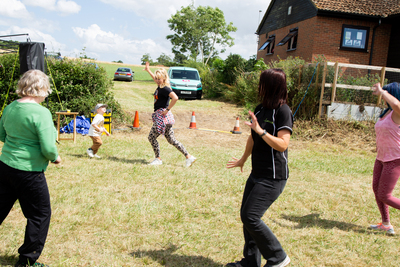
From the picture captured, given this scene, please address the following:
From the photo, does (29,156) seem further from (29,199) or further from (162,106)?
(162,106)

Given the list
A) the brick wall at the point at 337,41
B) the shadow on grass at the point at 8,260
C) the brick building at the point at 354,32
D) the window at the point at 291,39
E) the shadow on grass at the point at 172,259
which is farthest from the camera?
the window at the point at 291,39

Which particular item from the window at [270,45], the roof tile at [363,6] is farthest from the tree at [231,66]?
the window at [270,45]

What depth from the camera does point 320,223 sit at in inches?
166

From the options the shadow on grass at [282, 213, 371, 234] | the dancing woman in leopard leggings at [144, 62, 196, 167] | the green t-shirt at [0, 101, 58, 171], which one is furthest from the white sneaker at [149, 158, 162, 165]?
the green t-shirt at [0, 101, 58, 171]

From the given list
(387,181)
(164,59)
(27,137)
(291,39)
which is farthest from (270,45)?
(164,59)

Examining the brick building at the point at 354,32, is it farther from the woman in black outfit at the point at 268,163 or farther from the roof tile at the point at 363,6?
the woman in black outfit at the point at 268,163

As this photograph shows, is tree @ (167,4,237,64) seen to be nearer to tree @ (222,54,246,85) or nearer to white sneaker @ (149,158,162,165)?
tree @ (222,54,246,85)

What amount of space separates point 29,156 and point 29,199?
1.17ft

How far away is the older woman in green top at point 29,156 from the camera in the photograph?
2477mm

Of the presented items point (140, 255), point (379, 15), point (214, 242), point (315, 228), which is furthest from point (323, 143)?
point (379, 15)

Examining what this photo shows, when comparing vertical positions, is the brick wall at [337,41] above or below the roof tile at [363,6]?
below

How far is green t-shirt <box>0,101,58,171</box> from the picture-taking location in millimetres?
2459

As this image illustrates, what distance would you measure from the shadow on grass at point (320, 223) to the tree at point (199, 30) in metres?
46.2

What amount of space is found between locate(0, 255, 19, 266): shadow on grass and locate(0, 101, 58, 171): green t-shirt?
0.99 meters
